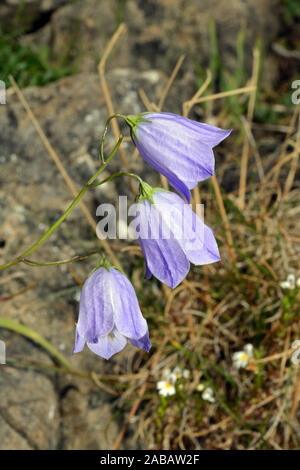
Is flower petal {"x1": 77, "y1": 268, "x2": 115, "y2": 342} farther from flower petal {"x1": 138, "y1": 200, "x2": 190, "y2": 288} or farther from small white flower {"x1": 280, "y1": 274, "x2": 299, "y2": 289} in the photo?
small white flower {"x1": 280, "y1": 274, "x2": 299, "y2": 289}

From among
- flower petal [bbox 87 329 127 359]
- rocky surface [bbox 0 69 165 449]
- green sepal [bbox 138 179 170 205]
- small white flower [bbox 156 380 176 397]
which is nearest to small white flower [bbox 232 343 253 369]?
small white flower [bbox 156 380 176 397]

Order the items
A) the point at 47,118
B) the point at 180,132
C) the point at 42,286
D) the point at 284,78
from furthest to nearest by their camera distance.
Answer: the point at 284,78
the point at 47,118
the point at 42,286
the point at 180,132

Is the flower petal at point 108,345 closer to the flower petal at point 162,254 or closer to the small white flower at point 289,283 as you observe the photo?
the flower petal at point 162,254

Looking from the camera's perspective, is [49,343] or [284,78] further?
[284,78]

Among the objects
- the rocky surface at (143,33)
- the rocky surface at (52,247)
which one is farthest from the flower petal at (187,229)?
the rocky surface at (143,33)
